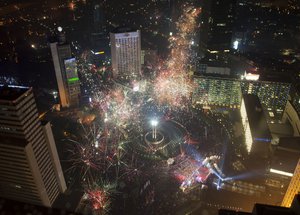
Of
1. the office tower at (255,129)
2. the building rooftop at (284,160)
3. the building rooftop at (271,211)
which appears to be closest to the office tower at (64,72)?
the office tower at (255,129)

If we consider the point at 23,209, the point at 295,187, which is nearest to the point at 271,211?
the point at 23,209

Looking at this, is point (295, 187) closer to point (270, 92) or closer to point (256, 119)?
point (256, 119)

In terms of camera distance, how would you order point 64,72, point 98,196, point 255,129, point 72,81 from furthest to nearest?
point 72,81 < point 64,72 < point 255,129 < point 98,196

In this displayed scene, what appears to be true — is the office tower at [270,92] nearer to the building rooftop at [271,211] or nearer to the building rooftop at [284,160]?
the building rooftop at [284,160]

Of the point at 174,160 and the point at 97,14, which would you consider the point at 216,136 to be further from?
the point at 97,14

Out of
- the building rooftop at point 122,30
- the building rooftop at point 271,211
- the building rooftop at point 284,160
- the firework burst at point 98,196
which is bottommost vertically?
the firework burst at point 98,196

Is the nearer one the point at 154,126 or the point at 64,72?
the point at 154,126
